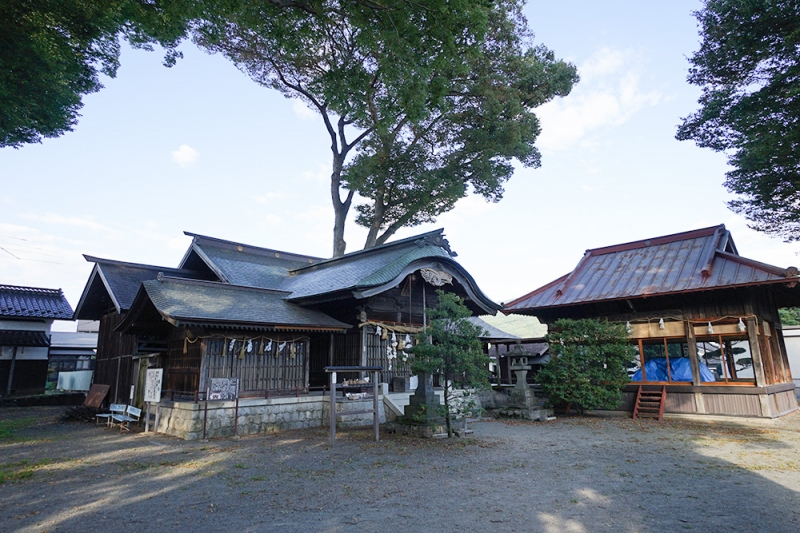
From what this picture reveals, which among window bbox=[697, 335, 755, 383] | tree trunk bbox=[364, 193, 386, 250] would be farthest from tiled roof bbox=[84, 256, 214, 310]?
window bbox=[697, 335, 755, 383]

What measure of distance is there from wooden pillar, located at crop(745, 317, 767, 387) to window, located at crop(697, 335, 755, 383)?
0.76 feet

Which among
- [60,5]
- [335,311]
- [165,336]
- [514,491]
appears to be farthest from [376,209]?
[514,491]

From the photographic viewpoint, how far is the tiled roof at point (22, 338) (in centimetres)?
2223

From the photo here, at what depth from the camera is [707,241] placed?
16828 millimetres

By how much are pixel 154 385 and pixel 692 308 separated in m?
17.0

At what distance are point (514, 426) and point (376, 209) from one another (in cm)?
1436

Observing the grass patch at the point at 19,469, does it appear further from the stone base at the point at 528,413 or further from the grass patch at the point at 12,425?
the stone base at the point at 528,413

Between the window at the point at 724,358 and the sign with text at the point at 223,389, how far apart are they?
14.7 meters

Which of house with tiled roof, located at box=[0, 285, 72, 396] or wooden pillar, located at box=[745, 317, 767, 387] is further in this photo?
house with tiled roof, located at box=[0, 285, 72, 396]

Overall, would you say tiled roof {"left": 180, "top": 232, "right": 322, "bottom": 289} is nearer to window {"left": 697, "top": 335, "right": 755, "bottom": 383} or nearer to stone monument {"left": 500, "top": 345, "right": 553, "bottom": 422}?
stone monument {"left": 500, "top": 345, "right": 553, "bottom": 422}

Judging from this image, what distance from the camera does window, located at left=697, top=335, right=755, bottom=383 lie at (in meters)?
14.9

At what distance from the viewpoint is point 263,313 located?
1401cm

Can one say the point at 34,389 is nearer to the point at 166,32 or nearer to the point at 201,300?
the point at 201,300

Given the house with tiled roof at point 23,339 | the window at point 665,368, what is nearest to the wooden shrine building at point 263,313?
the house with tiled roof at point 23,339
